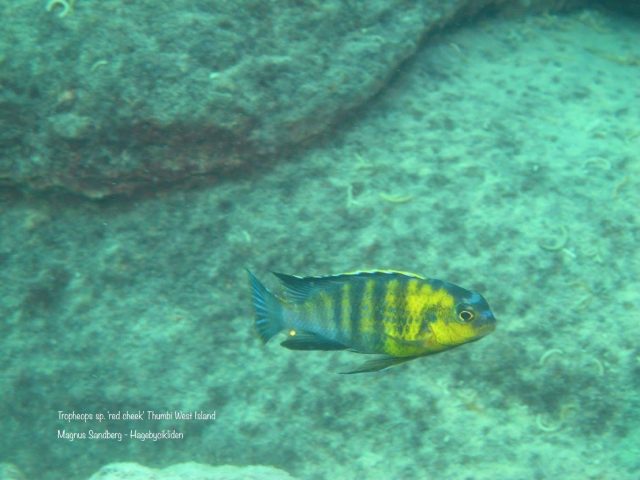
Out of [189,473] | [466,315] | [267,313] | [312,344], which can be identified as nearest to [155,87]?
[267,313]

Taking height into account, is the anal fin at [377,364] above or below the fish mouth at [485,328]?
below

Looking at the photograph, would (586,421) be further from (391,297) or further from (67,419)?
(67,419)

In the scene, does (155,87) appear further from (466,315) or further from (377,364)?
(466,315)

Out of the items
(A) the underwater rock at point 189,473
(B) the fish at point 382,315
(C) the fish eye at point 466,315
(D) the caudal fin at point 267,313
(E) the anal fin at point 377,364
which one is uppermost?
(C) the fish eye at point 466,315

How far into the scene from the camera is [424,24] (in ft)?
15.9

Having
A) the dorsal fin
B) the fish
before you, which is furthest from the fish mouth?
the dorsal fin

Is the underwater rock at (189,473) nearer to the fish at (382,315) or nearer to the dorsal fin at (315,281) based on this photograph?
the fish at (382,315)

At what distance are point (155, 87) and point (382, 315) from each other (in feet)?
8.25

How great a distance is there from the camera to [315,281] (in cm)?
258

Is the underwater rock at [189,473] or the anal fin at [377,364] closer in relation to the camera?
the anal fin at [377,364]

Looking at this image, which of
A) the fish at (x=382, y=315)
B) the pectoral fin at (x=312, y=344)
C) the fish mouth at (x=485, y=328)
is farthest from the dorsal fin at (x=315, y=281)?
the fish mouth at (x=485, y=328)

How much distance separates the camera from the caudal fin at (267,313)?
106 inches

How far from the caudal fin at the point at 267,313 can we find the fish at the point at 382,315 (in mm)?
23

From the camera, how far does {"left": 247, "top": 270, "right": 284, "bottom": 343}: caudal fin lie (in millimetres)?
2684
